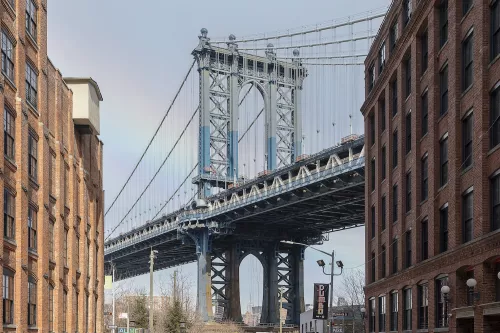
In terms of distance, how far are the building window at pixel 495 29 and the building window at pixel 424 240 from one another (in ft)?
34.6

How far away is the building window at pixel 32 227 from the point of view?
32.0 m

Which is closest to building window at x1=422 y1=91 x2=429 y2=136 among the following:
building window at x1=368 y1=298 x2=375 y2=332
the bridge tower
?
building window at x1=368 y1=298 x2=375 y2=332

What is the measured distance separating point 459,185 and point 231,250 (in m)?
84.6

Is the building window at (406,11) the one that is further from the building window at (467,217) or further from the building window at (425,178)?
the building window at (467,217)

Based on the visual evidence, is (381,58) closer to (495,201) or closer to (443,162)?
(443,162)

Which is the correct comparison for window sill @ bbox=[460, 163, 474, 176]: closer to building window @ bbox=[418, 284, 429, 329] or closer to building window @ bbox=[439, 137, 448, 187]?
building window @ bbox=[439, 137, 448, 187]

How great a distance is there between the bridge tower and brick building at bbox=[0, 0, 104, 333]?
59743 mm

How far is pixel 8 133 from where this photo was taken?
28.6 metres

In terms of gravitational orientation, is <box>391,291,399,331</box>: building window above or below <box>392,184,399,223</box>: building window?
below

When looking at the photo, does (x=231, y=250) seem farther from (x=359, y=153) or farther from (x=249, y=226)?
(x=359, y=153)

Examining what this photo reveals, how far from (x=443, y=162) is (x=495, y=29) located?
7.72 metres

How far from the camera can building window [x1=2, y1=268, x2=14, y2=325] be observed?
28.1m

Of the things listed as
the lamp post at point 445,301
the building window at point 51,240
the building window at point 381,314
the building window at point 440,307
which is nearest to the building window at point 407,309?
the building window at point 440,307

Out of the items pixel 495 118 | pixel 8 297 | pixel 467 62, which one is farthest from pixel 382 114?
pixel 8 297
